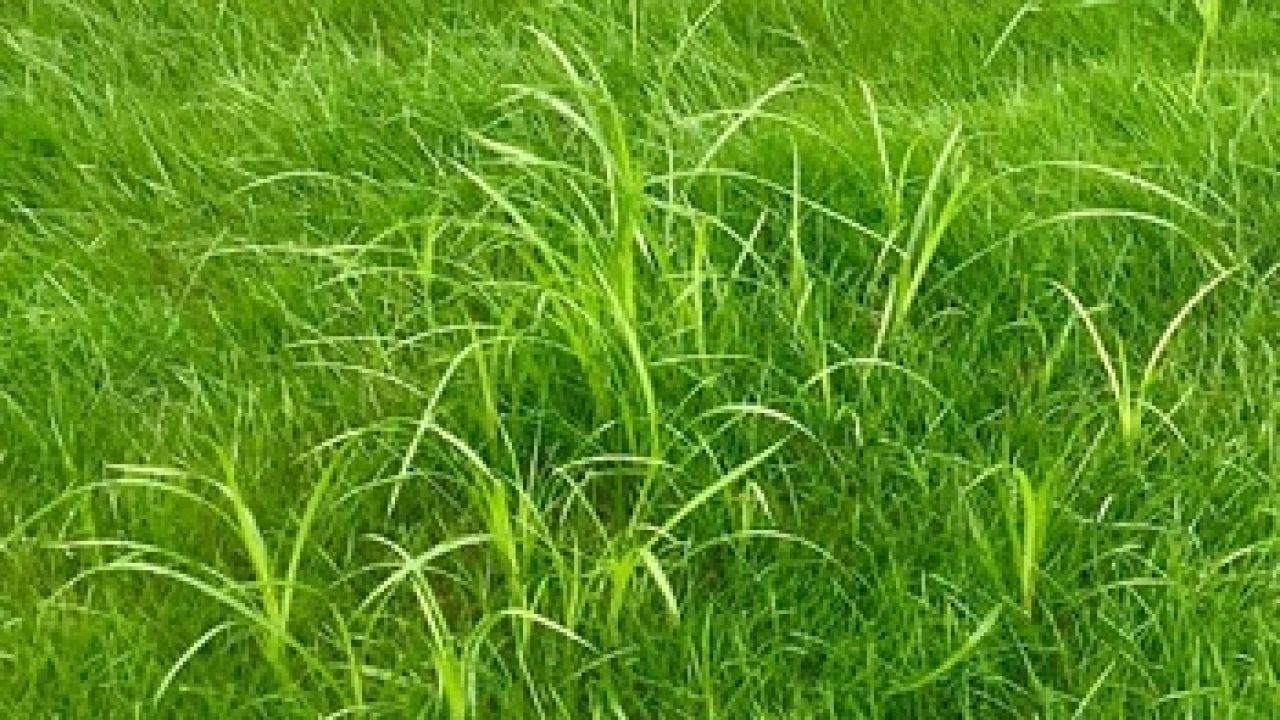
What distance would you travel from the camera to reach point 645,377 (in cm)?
208

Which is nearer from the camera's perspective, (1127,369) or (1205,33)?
(1127,369)

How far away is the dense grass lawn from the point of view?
200 cm

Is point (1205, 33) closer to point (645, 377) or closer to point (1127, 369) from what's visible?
point (1127, 369)

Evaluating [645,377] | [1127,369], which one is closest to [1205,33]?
[1127,369]

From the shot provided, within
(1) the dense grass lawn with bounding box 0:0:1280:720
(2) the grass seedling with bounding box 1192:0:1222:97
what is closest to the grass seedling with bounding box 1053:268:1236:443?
(1) the dense grass lawn with bounding box 0:0:1280:720

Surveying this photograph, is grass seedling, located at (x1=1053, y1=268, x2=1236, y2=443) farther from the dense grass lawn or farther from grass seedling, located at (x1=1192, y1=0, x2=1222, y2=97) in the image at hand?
grass seedling, located at (x1=1192, y1=0, x2=1222, y2=97)

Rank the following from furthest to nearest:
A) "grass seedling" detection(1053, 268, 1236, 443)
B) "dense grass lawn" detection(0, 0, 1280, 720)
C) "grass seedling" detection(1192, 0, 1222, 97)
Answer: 1. "grass seedling" detection(1192, 0, 1222, 97)
2. "grass seedling" detection(1053, 268, 1236, 443)
3. "dense grass lawn" detection(0, 0, 1280, 720)

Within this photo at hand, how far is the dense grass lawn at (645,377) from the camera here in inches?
78.9

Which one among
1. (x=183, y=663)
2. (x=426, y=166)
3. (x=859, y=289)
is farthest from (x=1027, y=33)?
(x=183, y=663)

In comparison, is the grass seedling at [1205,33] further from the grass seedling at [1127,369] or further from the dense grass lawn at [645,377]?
the grass seedling at [1127,369]

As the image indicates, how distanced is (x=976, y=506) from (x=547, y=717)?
20.5 inches

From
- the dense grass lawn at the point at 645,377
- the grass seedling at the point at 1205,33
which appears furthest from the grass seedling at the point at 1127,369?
the grass seedling at the point at 1205,33

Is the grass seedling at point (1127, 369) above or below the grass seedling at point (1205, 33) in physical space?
below

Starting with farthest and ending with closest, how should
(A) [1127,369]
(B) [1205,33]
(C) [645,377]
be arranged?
(B) [1205,33] < (A) [1127,369] < (C) [645,377]
